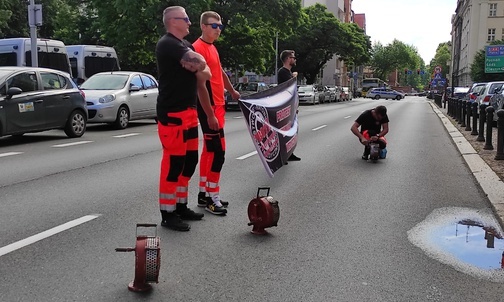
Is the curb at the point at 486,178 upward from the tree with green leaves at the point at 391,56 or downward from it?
downward

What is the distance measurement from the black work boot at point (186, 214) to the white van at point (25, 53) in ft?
51.4

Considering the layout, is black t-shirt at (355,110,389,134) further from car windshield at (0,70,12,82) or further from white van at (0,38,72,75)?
white van at (0,38,72,75)

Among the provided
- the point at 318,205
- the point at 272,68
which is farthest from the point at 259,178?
the point at 272,68

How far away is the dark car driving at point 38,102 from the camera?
11.4m

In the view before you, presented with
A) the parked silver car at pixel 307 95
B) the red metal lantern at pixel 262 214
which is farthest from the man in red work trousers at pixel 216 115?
the parked silver car at pixel 307 95

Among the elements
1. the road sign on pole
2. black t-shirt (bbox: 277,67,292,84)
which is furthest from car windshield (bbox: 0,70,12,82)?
the road sign on pole

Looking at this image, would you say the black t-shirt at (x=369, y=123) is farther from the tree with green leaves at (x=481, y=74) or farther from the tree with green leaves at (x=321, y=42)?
the tree with green leaves at (x=481, y=74)

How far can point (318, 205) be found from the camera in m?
6.46

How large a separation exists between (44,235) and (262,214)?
2.00 m

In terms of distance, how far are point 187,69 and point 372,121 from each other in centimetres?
620

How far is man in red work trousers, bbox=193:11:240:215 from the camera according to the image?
5.62 m

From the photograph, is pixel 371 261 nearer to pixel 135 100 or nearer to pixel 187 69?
pixel 187 69

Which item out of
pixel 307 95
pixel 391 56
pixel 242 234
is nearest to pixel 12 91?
pixel 242 234

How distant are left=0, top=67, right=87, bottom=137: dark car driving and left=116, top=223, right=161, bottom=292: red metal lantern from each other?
8.79 meters
